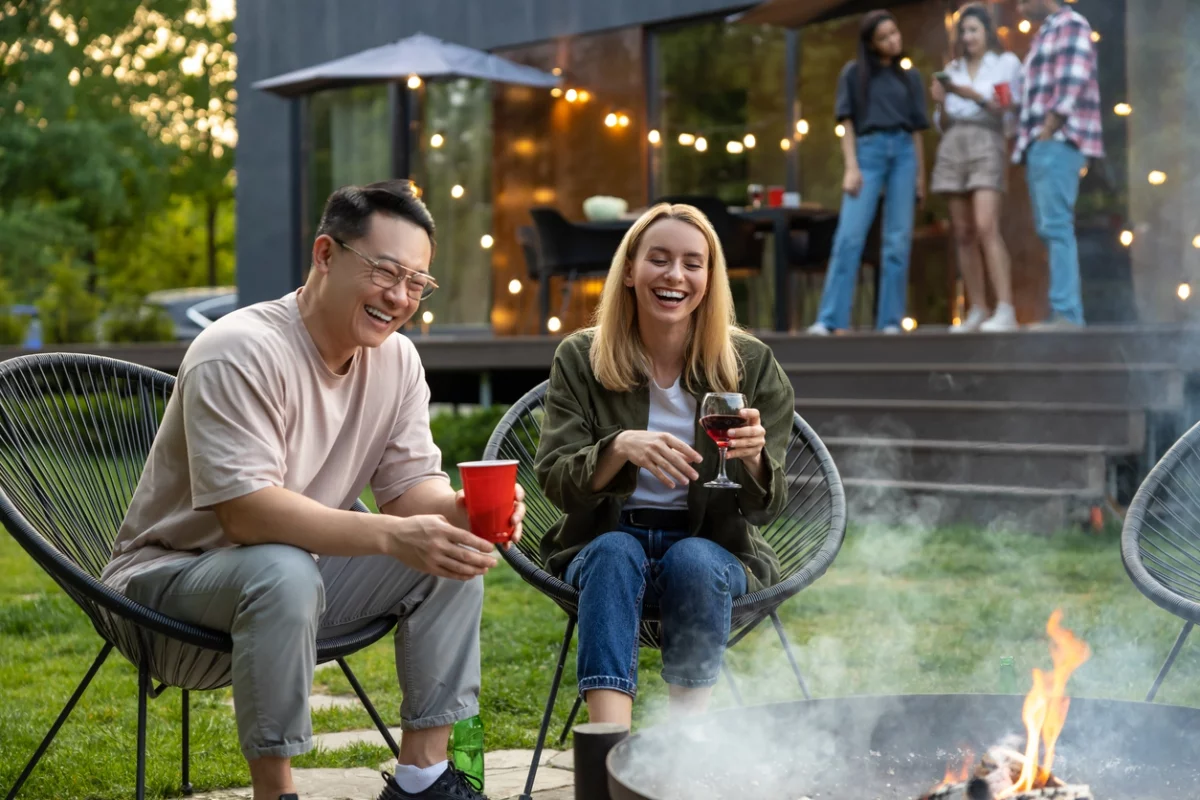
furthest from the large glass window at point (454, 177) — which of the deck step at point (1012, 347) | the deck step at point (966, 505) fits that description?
the deck step at point (966, 505)

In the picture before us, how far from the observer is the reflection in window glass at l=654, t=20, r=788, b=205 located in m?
10.7

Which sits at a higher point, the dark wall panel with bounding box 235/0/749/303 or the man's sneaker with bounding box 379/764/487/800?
the dark wall panel with bounding box 235/0/749/303

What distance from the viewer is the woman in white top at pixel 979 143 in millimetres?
7164

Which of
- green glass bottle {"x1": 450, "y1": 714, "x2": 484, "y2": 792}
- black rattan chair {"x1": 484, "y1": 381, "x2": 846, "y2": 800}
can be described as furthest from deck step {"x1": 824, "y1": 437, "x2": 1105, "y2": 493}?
green glass bottle {"x1": 450, "y1": 714, "x2": 484, "y2": 792}

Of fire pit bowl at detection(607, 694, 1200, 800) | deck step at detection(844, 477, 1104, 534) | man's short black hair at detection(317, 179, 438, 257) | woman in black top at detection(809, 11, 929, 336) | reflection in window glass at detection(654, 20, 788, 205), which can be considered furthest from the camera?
reflection in window glass at detection(654, 20, 788, 205)

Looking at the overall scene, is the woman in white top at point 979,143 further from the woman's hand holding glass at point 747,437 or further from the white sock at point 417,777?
the white sock at point 417,777

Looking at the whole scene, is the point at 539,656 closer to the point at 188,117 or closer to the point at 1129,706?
the point at 1129,706

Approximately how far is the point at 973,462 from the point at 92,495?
4451 millimetres

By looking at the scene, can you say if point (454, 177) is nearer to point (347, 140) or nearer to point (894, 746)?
point (347, 140)

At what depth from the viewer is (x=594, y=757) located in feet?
6.66

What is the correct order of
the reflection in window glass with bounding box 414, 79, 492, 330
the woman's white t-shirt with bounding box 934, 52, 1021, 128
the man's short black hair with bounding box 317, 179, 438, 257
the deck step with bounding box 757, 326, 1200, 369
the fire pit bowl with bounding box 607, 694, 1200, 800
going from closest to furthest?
the fire pit bowl with bounding box 607, 694, 1200, 800 → the man's short black hair with bounding box 317, 179, 438, 257 → the deck step with bounding box 757, 326, 1200, 369 → the woman's white t-shirt with bounding box 934, 52, 1021, 128 → the reflection in window glass with bounding box 414, 79, 492, 330

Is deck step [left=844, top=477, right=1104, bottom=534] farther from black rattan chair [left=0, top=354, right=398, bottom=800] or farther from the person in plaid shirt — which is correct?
black rattan chair [left=0, top=354, right=398, bottom=800]

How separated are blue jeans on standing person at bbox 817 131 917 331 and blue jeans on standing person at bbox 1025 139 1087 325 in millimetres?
734

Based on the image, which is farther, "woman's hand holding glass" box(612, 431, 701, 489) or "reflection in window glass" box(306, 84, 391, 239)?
"reflection in window glass" box(306, 84, 391, 239)
